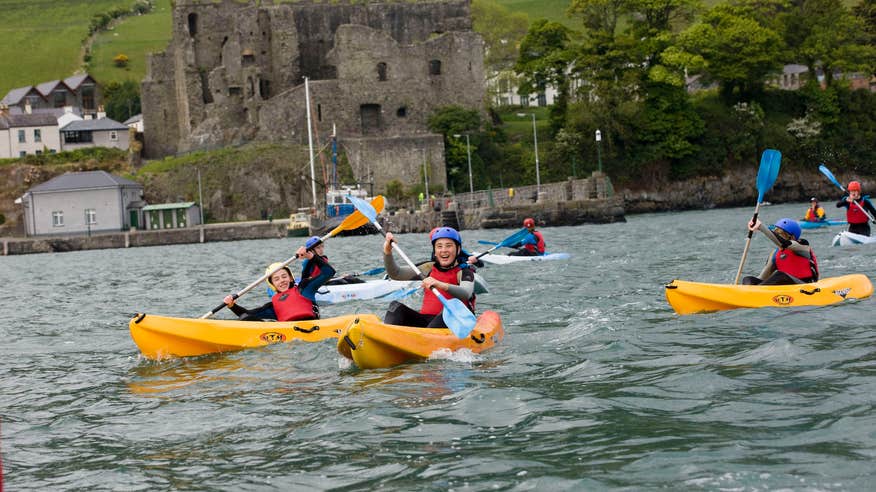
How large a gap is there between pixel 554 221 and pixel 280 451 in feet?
167

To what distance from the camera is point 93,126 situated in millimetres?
94625

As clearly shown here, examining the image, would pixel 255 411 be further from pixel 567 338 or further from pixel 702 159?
pixel 702 159

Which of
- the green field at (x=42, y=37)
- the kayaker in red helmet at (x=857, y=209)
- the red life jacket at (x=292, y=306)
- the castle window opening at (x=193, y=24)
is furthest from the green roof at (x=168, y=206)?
the red life jacket at (x=292, y=306)

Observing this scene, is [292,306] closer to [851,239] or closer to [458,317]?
[458,317]

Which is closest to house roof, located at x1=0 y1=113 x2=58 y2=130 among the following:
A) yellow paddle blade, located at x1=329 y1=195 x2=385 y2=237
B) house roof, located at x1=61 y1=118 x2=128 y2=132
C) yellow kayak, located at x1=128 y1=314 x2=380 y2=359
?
house roof, located at x1=61 y1=118 x2=128 y2=132

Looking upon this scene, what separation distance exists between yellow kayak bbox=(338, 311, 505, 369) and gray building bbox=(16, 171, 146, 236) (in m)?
66.2

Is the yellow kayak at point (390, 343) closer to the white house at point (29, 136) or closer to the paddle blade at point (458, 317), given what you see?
the paddle blade at point (458, 317)

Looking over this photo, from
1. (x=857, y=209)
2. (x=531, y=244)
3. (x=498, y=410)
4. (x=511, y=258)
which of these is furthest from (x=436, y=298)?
(x=857, y=209)

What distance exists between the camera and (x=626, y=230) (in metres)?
48.9

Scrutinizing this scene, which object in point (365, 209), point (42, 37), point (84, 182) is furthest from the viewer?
point (42, 37)

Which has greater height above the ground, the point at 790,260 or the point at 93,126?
the point at 93,126

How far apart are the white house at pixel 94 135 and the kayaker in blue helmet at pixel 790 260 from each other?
82.8 m

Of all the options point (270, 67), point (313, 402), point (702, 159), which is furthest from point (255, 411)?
point (270, 67)

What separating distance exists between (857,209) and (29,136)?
84030 millimetres
